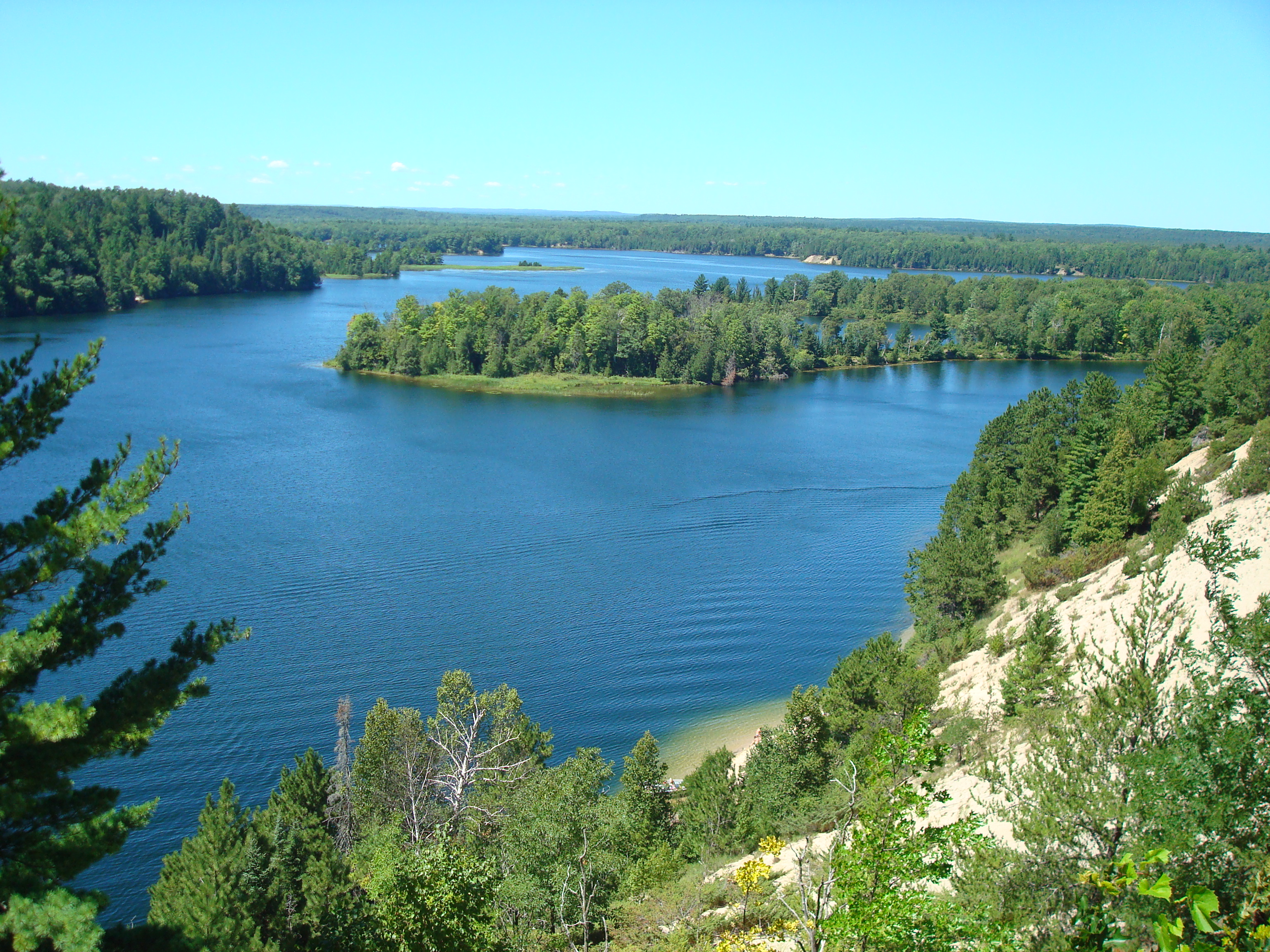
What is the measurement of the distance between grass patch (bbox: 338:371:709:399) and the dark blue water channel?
2224mm

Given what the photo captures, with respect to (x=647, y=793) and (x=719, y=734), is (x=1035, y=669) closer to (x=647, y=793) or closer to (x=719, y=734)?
(x=647, y=793)

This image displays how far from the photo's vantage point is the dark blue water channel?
2277cm

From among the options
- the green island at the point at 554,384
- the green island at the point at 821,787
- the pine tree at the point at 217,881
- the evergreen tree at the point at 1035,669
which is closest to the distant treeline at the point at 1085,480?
the green island at the point at 821,787

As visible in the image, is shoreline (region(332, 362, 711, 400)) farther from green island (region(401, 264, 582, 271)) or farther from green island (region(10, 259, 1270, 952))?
green island (region(401, 264, 582, 271))

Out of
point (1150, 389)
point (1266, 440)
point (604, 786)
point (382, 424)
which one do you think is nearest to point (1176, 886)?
point (604, 786)

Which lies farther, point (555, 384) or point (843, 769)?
point (555, 384)

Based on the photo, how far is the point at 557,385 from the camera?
64.8 meters

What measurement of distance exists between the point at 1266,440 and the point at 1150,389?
39.2 feet

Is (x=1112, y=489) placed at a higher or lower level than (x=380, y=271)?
lower

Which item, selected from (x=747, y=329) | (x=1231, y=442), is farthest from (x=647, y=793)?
(x=747, y=329)

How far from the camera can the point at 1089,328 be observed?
82.6m

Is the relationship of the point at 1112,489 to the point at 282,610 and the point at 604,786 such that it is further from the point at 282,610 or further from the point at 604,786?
the point at 282,610

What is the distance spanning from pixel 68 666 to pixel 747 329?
68274mm

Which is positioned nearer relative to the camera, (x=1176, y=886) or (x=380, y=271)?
(x=1176, y=886)
